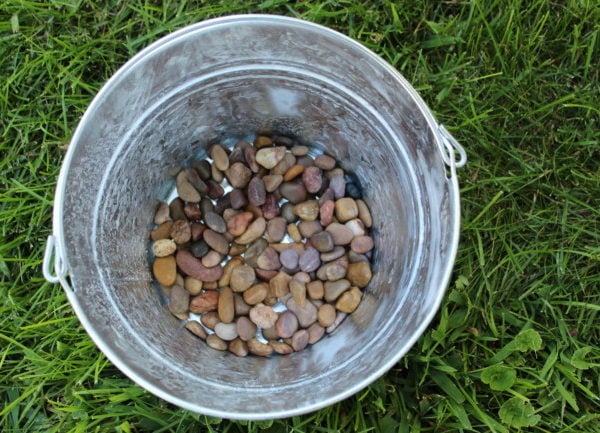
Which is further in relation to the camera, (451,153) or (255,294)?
(255,294)

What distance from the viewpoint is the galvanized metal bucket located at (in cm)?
97

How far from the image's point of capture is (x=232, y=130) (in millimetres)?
1307

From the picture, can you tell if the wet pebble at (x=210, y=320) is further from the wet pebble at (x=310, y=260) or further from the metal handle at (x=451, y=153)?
the metal handle at (x=451, y=153)

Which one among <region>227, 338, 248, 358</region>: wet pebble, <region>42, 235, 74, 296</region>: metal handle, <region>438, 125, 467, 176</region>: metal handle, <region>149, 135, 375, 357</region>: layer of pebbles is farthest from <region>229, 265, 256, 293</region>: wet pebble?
<region>438, 125, 467, 176</region>: metal handle

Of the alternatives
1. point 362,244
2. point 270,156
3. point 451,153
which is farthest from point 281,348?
point 451,153

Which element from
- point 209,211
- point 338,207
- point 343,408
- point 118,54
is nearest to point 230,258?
point 209,211

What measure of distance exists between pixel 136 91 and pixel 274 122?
1.06 feet

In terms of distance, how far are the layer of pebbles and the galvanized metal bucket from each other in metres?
0.03

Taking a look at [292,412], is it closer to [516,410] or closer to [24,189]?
[516,410]

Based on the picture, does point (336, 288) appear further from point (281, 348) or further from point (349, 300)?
point (281, 348)

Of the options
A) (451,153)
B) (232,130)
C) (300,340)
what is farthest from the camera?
(232,130)

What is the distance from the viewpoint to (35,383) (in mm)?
1271

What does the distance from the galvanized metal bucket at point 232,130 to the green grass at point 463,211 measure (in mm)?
160

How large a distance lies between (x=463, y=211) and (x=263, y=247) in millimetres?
429
